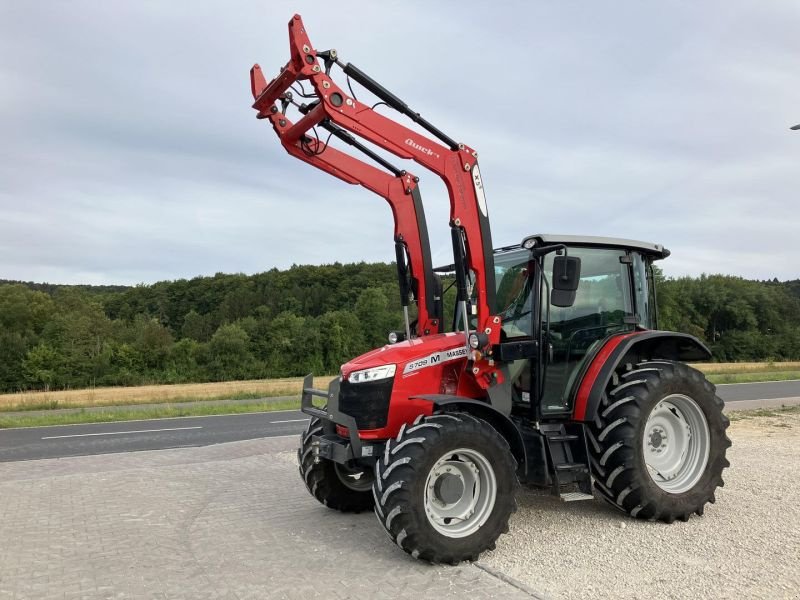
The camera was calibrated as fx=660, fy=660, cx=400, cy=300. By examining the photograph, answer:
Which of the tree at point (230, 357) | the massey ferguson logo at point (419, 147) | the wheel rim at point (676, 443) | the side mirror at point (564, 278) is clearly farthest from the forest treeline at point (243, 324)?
the side mirror at point (564, 278)

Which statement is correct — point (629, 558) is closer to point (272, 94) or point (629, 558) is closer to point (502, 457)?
point (502, 457)

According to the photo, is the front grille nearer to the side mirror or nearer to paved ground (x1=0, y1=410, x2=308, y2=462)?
the side mirror

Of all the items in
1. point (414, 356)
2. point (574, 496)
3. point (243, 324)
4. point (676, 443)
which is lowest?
point (574, 496)

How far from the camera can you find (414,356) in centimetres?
544

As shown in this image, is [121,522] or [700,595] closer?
[700,595]

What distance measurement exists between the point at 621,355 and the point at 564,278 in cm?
107

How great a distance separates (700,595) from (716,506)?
7.86ft

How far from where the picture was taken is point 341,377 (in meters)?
5.54

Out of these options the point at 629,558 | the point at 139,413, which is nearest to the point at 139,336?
the point at 139,413

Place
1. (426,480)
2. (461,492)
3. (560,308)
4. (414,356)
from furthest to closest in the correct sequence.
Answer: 1. (560,308)
2. (414,356)
3. (461,492)
4. (426,480)

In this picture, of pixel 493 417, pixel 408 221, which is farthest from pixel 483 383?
pixel 408 221

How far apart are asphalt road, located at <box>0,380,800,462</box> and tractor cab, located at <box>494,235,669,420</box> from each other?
828 centimetres

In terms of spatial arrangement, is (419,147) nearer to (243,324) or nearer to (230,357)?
(230,357)

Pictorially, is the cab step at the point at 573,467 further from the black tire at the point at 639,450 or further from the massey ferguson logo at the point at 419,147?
the massey ferguson logo at the point at 419,147
